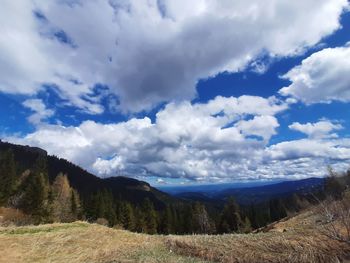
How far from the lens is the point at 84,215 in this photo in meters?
86.4

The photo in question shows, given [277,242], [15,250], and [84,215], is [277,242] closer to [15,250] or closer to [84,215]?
[15,250]

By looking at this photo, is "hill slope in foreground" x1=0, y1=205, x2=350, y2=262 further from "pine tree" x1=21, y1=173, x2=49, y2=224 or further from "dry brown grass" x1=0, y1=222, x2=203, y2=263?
"pine tree" x1=21, y1=173, x2=49, y2=224

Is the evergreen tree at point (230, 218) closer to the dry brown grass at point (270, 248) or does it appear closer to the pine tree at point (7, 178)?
the pine tree at point (7, 178)

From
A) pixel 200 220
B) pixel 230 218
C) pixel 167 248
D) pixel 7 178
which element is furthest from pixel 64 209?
pixel 167 248

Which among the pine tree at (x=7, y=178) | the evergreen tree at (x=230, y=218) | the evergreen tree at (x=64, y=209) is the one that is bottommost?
the evergreen tree at (x=230, y=218)

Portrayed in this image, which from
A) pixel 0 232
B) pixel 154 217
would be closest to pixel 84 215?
pixel 154 217

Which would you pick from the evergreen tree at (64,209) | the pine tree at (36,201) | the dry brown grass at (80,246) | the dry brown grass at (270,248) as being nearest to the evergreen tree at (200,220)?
the evergreen tree at (64,209)

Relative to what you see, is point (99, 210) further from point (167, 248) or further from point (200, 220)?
point (167, 248)

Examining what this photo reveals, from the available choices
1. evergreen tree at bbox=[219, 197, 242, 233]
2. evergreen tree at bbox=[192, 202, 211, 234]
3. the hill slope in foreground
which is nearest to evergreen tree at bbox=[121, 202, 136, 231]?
evergreen tree at bbox=[192, 202, 211, 234]

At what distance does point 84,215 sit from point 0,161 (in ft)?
78.5

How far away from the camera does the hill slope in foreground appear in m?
15.8

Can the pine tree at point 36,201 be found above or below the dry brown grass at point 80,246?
above

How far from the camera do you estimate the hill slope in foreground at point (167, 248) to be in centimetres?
1578

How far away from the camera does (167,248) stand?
18.1m
